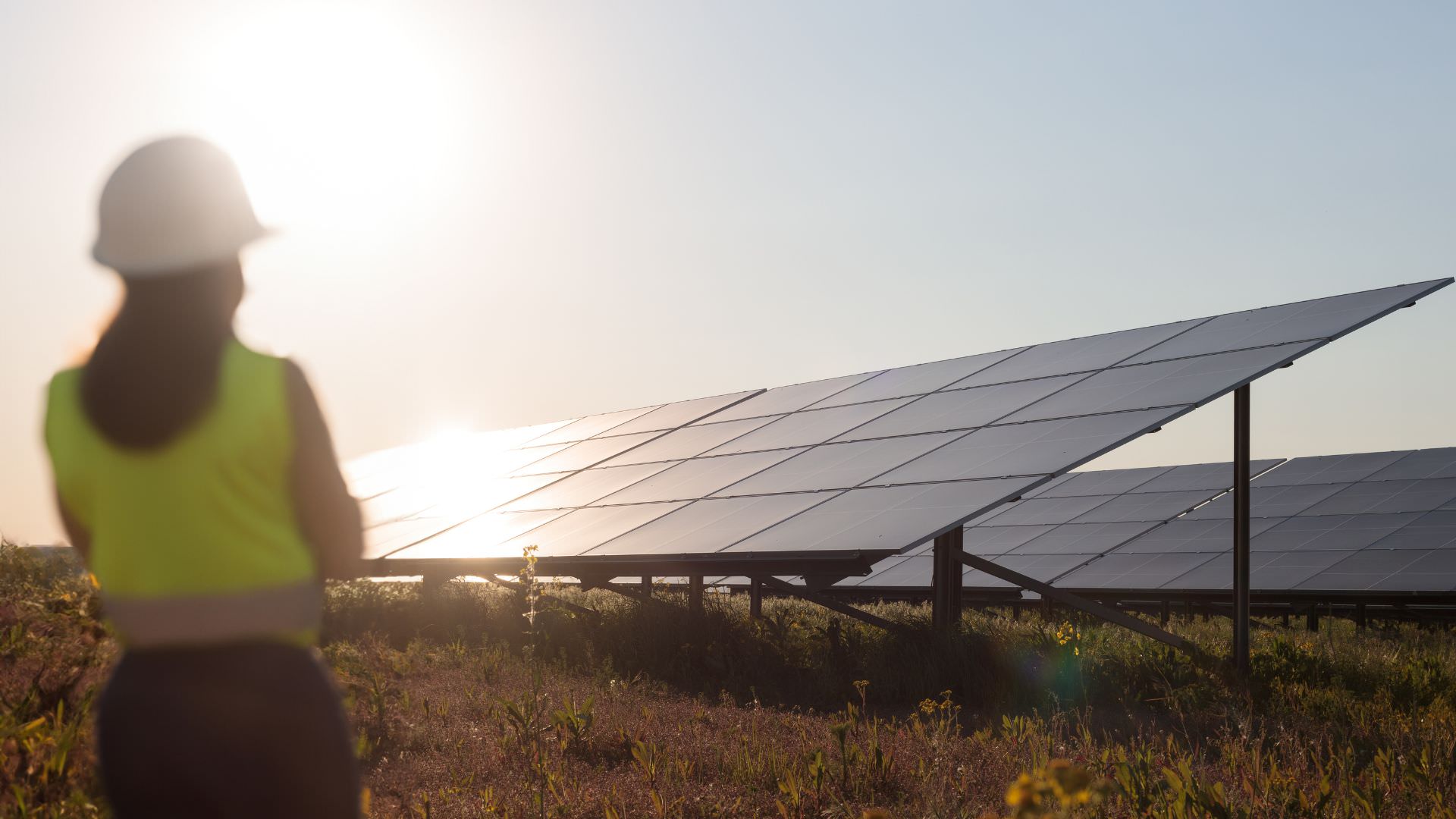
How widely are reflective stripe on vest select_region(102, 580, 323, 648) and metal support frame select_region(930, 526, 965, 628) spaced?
32.4 ft

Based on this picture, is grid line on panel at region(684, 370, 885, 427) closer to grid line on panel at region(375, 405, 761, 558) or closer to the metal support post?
grid line on panel at region(375, 405, 761, 558)

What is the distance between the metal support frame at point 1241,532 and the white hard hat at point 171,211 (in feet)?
33.2

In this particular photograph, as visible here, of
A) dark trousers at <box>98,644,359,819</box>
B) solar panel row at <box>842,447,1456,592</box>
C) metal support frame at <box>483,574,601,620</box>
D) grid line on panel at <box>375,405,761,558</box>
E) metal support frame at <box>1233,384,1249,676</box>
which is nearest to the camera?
dark trousers at <box>98,644,359,819</box>

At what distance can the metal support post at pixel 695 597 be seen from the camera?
13.3 m

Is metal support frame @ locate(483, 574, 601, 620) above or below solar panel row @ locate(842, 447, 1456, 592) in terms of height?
below

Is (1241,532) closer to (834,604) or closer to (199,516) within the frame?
(834,604)

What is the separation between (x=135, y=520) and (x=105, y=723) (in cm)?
37

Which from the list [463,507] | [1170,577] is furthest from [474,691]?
[1170,577]

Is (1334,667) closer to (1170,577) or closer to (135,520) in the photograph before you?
(1170,577)

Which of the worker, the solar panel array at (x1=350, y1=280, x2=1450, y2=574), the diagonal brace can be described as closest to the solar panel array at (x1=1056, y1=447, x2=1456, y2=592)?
the solar panel array at (x1=350, y1=280, x2=1450, y2=574)

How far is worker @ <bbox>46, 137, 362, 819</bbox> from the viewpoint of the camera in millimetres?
2105

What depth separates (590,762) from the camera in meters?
7.29

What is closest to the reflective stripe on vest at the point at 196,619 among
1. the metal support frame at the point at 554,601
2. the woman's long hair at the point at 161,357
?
the woman's long hair at the point at 161,357

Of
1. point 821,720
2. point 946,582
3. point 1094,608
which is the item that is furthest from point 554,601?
point 821,720
